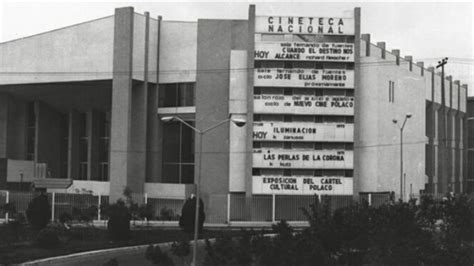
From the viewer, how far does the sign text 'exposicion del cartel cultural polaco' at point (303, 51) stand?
4784 cm

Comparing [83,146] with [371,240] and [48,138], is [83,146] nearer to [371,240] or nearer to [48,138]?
[48,138]

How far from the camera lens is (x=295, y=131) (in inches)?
1882

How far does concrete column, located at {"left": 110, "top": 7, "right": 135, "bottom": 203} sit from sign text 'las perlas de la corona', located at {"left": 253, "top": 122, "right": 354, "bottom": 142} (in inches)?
424

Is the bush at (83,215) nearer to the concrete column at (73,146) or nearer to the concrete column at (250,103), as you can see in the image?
the concrete column at (250,103)

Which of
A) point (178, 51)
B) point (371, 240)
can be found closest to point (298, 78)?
point (178, 51)

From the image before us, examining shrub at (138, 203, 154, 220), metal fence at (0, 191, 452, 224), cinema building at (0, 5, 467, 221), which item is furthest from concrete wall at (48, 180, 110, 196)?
shrub at (138, 203, 154, 220)

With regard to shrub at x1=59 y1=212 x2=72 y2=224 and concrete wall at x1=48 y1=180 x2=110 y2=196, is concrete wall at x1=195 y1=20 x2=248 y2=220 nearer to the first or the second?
concrete wall at x1=48 y1=180 x2=110 y2=196

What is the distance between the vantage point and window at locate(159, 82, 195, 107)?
53.4 meters

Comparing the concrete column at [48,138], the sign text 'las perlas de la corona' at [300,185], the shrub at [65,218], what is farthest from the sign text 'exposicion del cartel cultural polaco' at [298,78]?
the concrete column at [48,138]

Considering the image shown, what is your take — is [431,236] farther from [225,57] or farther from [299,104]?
[225,57]

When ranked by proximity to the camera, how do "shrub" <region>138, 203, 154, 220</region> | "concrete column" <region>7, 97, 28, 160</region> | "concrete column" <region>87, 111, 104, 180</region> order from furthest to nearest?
"concrete column" <region>7, 97, 28, 160</region> < "concrete column" <region>87, 111, 104, 180</region> < "shrub" <region>138, 203, 154, 220</region>

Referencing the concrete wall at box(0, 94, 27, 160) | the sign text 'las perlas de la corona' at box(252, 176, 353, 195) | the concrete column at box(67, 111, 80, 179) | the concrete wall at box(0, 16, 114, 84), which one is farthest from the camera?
the concrete wall at box(0, 94, 27, 160)

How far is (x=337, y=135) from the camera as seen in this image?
158 ft

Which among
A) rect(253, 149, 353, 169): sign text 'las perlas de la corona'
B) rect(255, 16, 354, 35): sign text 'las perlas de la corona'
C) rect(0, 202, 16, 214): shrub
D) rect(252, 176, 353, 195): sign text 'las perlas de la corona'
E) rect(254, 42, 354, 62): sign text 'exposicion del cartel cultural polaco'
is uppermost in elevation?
rect(255, 16, 354, 35): sign text 'las perlas de la corona'
